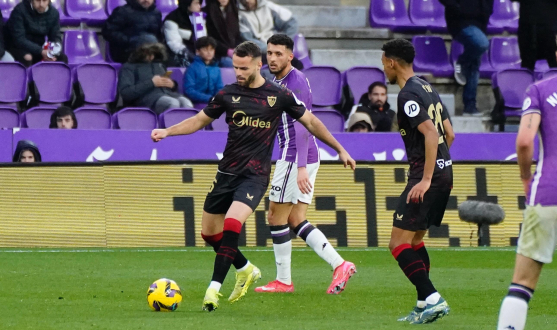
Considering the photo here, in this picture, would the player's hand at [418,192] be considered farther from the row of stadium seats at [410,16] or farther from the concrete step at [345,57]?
the row of stadium seats at [410,16]

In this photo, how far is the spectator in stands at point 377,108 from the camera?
15.2 meters

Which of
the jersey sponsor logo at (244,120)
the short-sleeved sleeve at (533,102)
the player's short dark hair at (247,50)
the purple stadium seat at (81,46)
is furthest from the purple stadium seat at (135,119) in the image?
the short-sleeved sleeve at (533,102)

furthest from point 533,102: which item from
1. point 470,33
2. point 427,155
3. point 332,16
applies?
point 332,16

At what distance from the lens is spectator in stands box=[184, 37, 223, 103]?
1545 centimetres

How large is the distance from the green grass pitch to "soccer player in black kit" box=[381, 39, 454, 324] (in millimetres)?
305

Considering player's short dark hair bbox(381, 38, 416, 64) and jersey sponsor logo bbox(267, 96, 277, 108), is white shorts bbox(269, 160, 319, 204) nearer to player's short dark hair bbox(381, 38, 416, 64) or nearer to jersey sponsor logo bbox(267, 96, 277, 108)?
jersey sponsor logo bbox(267, 96, 277, 108)

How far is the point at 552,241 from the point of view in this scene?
524 centimetres

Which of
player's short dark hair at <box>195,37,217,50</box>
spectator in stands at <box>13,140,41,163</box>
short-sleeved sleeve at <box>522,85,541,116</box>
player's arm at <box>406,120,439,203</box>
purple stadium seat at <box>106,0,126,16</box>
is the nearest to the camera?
short-sleeved sleeve at <box>522,85,541,116</box>

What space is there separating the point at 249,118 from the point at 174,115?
23.2ft

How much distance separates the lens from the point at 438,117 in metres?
7.11

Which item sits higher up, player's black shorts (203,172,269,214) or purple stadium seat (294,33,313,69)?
player's black shorts (203,172,269,214)

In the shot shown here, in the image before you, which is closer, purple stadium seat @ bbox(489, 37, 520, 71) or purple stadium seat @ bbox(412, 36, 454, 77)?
purple stadium seat @ bbox(412, 36, 454, 77)

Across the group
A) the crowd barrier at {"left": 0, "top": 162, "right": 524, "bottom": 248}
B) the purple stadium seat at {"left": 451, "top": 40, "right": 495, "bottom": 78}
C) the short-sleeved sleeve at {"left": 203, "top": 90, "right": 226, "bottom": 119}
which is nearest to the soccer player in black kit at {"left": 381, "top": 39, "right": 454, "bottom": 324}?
the short-sleeved sleeve at {"left": 203, "top": 90, "right": 226, "bottom": 119}

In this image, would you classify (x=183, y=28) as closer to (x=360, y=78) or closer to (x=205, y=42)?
(x=205, y=42)
